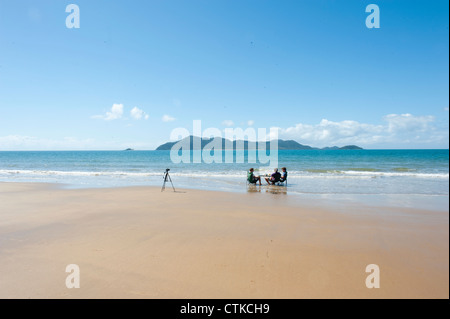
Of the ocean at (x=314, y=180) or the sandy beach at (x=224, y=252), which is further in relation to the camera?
the ocean at (x=314, y=180)

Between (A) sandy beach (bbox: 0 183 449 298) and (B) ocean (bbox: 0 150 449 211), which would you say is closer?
(A) sandy beach (bbox: 0 183 449 298)

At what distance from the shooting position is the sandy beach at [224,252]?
13.0ft

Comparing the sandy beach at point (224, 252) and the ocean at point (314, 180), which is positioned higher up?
the ocean at point (314, 180)

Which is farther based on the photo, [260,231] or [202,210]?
[202,210]

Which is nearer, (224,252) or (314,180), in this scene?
(224,252)

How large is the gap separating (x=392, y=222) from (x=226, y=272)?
585 cm

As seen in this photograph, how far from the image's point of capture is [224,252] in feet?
17.7

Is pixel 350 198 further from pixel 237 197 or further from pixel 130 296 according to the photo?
pixel 130 296

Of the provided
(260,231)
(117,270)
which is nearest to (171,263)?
(117,270)

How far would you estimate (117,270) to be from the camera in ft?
15.0

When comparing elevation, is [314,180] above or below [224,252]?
above

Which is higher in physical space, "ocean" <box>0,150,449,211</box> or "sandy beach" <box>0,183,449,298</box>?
"ocean" <box>0,150,449,211</box>

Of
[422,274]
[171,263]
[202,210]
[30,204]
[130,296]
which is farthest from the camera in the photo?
[30,204]

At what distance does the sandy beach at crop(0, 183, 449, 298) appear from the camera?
396cm
